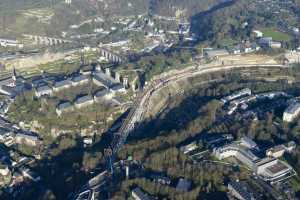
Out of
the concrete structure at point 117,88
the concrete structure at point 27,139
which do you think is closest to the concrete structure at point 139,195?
the concrete structure at point 27,139

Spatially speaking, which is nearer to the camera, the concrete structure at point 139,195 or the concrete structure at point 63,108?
the concrete structure at point 139,195

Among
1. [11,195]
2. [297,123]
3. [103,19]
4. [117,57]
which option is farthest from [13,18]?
[297,123]

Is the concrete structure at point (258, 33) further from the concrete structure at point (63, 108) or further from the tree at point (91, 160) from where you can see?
the tree at point (91, 160)

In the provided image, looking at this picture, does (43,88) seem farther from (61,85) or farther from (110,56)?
(110,56)

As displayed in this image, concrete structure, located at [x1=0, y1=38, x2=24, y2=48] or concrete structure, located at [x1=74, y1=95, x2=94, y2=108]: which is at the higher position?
concrete structure, located at [x1=0, y1=38, x2=24, y2=48]

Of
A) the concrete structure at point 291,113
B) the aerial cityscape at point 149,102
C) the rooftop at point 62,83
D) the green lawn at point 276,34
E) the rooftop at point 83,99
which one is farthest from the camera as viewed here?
the green lawn at point 276,34

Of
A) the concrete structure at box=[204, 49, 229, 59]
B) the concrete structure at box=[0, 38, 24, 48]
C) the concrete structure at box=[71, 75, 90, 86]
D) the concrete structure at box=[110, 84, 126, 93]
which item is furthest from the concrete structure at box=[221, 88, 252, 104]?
the concrete structure at box=[0, 38, 24, 48]

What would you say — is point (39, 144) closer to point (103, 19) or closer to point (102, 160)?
point (102, 160)

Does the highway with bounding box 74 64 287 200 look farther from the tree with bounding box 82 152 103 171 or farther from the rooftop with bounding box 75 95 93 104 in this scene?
the rooftop with bounding box 75 95 93 104
